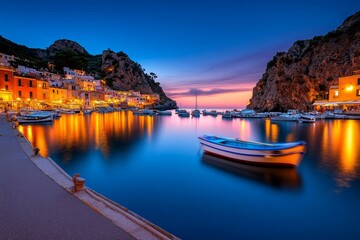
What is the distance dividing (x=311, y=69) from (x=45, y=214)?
7124 cm

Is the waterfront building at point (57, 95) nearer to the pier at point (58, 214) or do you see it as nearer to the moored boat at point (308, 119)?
the pier at point (58, 214)

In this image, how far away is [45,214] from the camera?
3863 mm

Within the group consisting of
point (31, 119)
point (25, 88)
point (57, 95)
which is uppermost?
point (25, 88)

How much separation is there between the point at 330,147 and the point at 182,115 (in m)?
45.3

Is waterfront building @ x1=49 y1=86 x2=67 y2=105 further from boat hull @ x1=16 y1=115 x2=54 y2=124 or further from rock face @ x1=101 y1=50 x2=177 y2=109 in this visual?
rock face @ x1=101 y1=50 x2=177 y2=109

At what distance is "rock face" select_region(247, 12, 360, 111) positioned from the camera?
172 ft

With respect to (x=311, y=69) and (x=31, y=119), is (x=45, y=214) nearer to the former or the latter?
(x=31, y=119)

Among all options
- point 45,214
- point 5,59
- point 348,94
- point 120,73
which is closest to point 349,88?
point 348,94

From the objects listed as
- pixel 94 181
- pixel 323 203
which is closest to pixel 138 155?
pixel 94 181

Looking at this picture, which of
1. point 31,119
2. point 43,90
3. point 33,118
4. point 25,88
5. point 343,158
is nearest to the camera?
point 343,158

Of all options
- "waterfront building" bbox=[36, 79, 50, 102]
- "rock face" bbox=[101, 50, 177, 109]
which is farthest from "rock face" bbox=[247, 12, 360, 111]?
"rock face" bbox=[101, 50, 177, 109]

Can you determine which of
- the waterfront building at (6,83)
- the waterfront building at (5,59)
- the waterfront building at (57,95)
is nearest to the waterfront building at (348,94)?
the waterfront building at (6,83)

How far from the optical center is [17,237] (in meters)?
3.20

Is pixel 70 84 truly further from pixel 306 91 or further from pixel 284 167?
pixel 306 91
